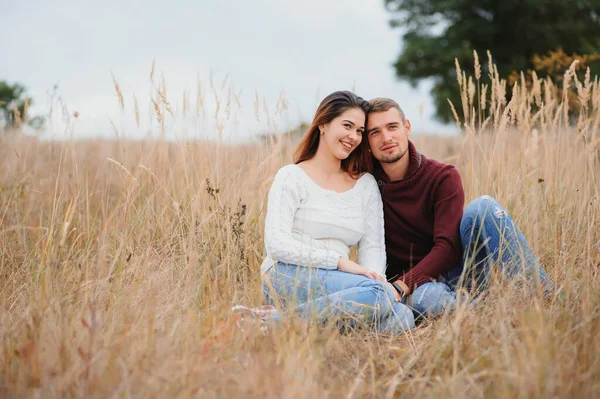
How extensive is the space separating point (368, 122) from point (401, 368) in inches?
49.6

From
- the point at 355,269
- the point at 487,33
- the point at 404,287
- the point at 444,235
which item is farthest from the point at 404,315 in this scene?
the point at 487,33

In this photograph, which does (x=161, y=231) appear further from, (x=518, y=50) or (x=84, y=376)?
(x=518, y=50)

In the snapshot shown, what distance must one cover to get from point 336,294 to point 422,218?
641 millimetres

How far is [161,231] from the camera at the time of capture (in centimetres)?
321

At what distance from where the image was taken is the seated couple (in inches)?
97.7

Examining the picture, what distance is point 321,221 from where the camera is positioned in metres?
2.67

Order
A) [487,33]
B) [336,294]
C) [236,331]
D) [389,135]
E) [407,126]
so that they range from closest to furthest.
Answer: [236,331] → [336,294] → [389,135] → [407,126] → [487,33]

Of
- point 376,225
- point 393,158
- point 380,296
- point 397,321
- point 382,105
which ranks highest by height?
point 382,105

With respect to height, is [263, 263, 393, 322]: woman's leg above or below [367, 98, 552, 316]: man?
below

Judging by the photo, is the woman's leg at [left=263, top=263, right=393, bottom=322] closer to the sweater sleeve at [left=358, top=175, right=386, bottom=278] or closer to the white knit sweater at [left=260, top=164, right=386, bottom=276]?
the white knit sweater at [left=260, top=164, right=386, bottom=276]

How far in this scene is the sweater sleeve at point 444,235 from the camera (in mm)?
2562

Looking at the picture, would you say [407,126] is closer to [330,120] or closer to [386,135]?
[386,135]

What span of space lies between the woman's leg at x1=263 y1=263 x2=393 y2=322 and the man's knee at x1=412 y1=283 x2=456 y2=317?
0.45ft

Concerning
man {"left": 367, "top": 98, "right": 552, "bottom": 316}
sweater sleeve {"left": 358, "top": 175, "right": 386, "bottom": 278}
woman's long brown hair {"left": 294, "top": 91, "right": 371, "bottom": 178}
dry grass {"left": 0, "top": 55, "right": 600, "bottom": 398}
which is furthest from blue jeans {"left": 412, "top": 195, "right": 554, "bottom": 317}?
woman's long brown hair {"left": 294, "top": 91, "right": 371, "bottom": 178}
